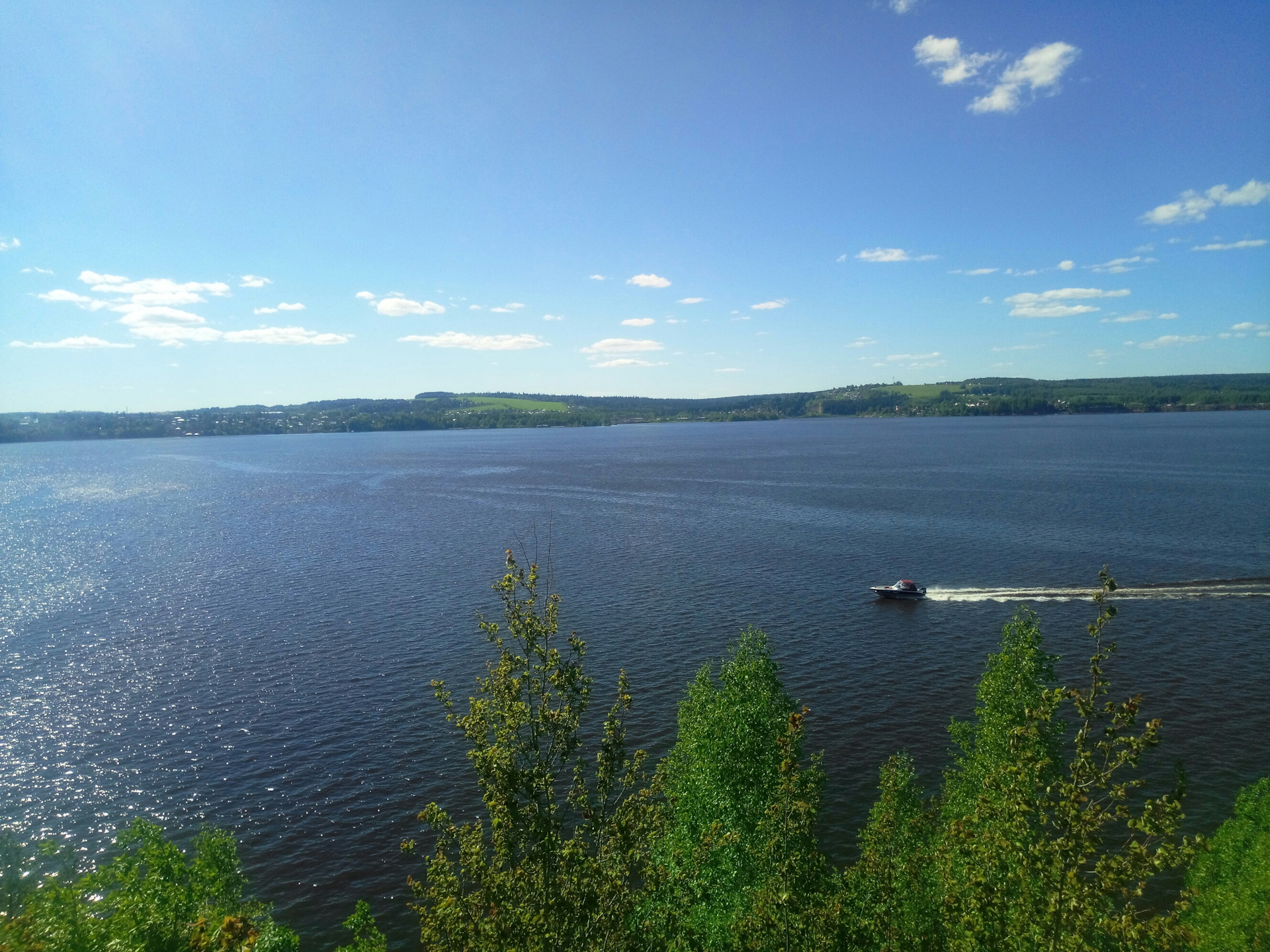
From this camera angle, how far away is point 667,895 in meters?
13.2

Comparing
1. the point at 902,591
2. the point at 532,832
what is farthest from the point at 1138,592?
the point at 532,832

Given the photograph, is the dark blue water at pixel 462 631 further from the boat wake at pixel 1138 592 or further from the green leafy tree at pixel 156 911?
the green leafy tree at pixel 156 911

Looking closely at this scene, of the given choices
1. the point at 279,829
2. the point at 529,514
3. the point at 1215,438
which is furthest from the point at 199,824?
the point at 1215,438

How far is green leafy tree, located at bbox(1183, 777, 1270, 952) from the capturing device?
17484 millimetres

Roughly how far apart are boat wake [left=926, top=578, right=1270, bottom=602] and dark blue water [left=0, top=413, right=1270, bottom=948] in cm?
36

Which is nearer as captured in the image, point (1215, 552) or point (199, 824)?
point (199, 824)

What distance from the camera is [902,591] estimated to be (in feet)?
194

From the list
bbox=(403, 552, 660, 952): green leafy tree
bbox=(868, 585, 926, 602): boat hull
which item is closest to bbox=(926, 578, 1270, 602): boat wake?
bbox=(868, 585, 926, 602): boat hull

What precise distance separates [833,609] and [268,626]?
1789 inches

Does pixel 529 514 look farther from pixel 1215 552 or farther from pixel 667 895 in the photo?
pixel 667 895

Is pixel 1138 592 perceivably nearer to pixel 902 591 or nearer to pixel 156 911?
pixel 902 591

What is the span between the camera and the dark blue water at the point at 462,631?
3350 centimetres

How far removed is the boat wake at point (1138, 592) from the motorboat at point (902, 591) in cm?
109

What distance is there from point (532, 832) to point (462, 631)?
147 ft
